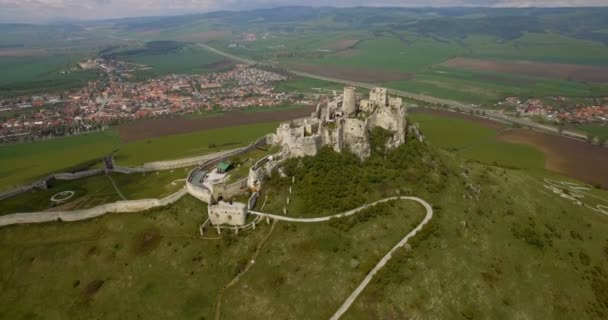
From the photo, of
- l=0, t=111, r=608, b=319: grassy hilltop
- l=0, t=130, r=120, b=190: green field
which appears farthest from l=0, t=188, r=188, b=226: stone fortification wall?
l=0, t=130, r=120, b=190: green field

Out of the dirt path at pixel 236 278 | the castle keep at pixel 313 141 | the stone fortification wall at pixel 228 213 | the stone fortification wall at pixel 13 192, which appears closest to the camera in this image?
the dirt path at pixel 236 278

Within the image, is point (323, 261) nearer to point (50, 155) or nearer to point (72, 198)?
point (72, 198)

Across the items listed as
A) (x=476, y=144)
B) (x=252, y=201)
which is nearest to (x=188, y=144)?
(x=252, y=201)

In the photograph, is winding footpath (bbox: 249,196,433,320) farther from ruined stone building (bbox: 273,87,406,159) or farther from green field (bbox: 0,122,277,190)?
green field (bbox: 0,122,277,190)

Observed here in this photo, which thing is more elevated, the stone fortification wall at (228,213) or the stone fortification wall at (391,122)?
the stone fortification wall at (391,122)

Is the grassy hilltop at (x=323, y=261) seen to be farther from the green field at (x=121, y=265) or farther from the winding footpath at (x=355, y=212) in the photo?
the winding footpath at (x=355, y=212)

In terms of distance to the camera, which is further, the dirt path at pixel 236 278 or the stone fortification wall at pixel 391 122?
the stone fortification wall at pixel 391 122

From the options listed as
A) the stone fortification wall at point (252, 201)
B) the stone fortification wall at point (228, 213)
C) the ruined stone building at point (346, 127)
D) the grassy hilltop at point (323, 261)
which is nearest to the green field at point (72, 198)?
the grassy hilltop at point (323, 261)

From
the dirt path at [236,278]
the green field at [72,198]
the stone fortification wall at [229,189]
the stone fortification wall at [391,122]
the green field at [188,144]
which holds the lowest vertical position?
the green field at [188,144]
